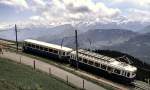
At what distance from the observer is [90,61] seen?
8106 centimetres

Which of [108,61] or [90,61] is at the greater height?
[108,61]

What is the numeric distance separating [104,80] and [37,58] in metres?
24.4

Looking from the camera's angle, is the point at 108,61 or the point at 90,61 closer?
the point at 108,61

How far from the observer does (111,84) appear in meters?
72.2

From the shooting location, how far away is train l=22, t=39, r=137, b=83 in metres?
72.9

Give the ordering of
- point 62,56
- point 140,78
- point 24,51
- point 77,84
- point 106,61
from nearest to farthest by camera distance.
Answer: point 77,84
point 106,61
point 140,78
point 62,56
point 24,51

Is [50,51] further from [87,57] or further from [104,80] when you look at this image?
[104,80]

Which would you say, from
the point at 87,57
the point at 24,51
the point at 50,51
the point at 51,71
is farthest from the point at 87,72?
the point at 24,51

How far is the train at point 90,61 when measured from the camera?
2872 inches

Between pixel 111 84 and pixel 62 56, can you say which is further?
pixel 62 56

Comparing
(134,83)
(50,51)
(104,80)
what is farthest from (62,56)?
(134,83)

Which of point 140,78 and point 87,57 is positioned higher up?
point 87,57

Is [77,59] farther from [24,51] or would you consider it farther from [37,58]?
[24,51]

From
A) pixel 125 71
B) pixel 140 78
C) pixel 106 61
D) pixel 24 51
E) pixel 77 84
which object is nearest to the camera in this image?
pixel 77 84
